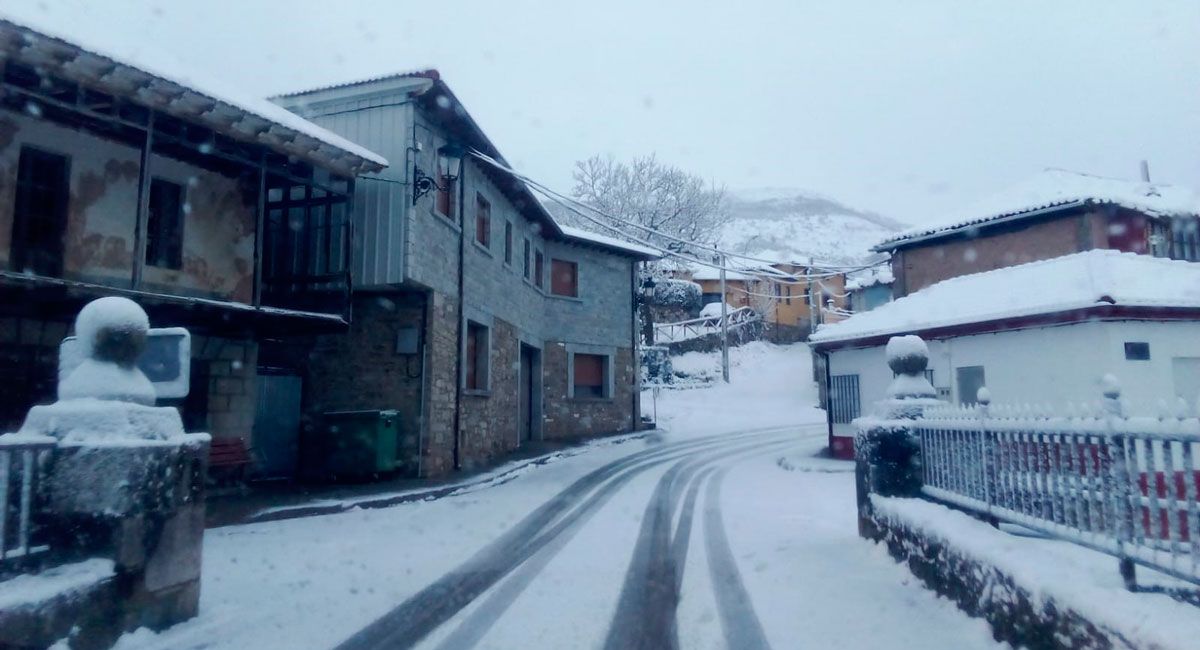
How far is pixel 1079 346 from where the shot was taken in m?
13.5

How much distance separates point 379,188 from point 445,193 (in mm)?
1747

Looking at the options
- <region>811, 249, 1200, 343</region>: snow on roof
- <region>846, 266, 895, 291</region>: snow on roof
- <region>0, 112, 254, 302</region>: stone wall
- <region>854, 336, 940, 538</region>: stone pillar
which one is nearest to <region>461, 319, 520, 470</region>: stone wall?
<region>0, 112, 254, 302</region>: stone wall

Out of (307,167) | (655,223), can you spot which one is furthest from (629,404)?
(655,223)

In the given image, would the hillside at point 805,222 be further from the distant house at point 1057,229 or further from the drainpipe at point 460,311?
the drainpipe at point 460,311

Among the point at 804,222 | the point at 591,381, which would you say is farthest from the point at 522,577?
the point at 804,222

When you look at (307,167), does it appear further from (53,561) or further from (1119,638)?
(1119,638)

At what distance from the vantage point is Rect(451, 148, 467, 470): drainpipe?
1406 cm

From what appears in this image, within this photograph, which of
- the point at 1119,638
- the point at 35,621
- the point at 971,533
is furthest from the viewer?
the point at 971,533

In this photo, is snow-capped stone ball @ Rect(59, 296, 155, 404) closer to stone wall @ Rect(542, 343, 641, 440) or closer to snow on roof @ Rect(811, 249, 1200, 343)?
snow on roof @ Rect(811, 249, 1200, 343)

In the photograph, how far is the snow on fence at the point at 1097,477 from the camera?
3.35 metres

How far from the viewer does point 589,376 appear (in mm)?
22938

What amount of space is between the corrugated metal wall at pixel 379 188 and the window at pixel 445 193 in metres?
0.71

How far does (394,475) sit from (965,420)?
927 cm

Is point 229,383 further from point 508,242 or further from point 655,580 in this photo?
point 655,580
